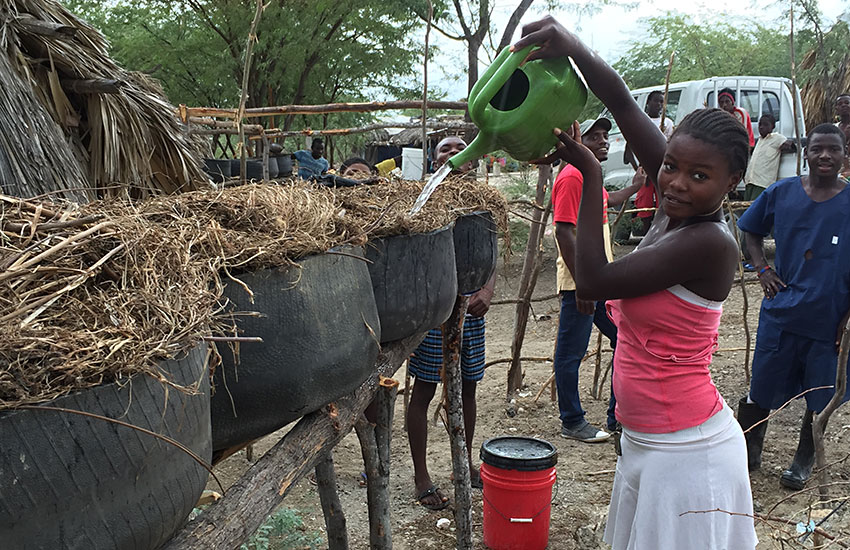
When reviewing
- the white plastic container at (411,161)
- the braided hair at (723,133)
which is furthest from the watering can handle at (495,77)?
the white plastic container at (411,161)

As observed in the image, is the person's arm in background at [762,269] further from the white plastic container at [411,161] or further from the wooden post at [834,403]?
the white plastic container at [411,161]

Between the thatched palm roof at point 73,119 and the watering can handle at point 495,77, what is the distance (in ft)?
5.42

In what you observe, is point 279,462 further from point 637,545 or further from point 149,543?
point 637,545

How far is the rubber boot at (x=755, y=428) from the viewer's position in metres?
4.02

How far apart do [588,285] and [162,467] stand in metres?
1.15

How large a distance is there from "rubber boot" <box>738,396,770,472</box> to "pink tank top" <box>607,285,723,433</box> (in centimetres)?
245

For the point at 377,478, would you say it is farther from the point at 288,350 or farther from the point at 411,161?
the point at 411,161

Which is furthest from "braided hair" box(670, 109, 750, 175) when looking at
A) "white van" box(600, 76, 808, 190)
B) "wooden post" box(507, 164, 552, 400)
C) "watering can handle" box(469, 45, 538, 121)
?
"white van" box(600, 76, 808, 190)

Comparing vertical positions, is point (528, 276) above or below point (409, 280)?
below

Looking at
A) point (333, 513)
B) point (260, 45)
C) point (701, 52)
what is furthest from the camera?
point (701, 52)

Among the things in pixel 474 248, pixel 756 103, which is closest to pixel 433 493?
pixel 474 248

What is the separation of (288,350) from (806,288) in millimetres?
3206

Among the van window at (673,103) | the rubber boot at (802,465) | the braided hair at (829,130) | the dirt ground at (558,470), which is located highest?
the van window at (673,103)

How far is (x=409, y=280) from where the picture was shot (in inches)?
82.2
